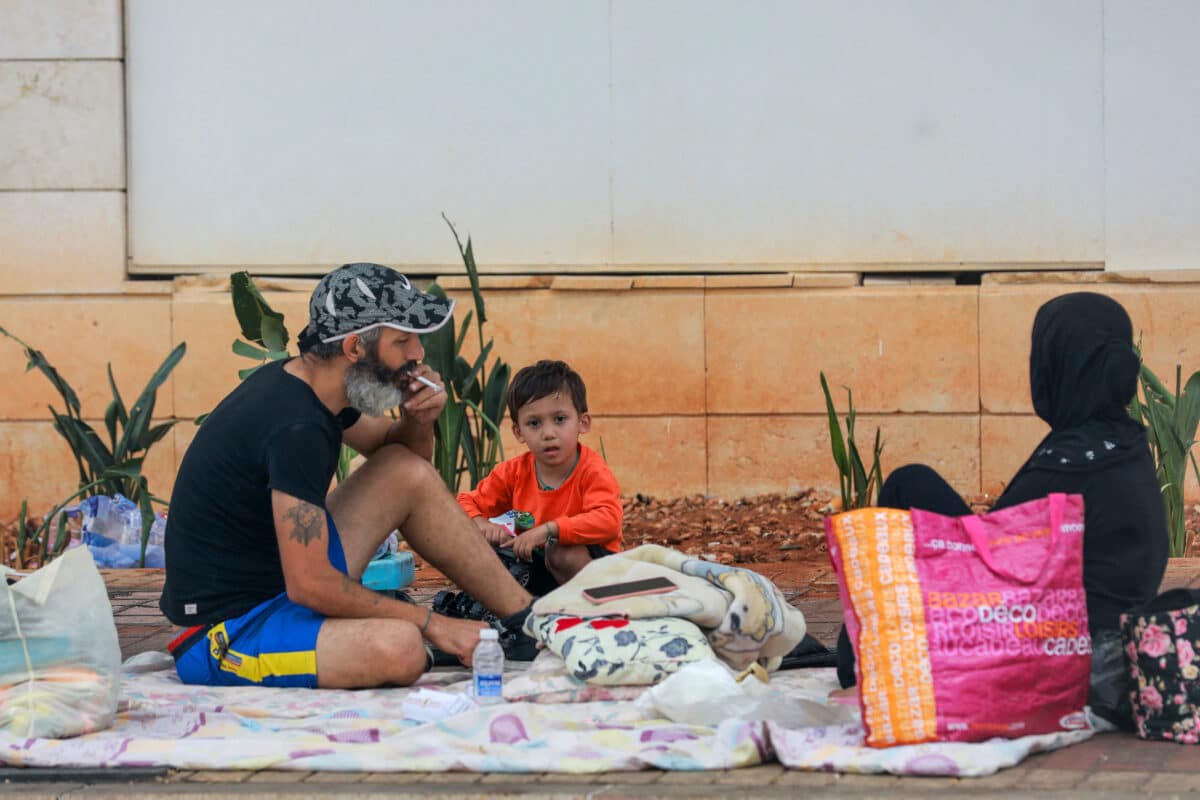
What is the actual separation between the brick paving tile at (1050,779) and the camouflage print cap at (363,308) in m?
1.88

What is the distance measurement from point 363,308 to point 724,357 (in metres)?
4.04

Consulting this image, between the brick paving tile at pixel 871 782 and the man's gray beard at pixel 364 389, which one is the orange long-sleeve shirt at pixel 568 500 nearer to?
the man's gray beard at pixel 364 389

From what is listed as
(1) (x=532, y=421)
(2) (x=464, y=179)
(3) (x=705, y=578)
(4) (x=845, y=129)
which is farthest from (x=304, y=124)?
(3) (x=705, y=578)

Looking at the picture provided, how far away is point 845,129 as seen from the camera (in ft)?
25.8

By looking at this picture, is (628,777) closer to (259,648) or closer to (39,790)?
(39,790)

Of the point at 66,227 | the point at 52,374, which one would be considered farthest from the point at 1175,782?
the point at 66,227

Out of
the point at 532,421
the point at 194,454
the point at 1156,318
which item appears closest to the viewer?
the point at 194,454

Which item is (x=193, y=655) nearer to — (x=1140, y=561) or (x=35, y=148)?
(x=1140, y=561)

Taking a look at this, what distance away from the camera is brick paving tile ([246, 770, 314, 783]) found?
3223 millimetres

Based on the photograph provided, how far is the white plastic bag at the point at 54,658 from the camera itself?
3.53 m

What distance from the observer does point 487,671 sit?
3.84m

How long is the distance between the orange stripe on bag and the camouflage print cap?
1.36 m

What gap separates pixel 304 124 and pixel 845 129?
9.15ft

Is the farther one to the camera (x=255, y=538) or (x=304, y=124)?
(x=304, y=124)
